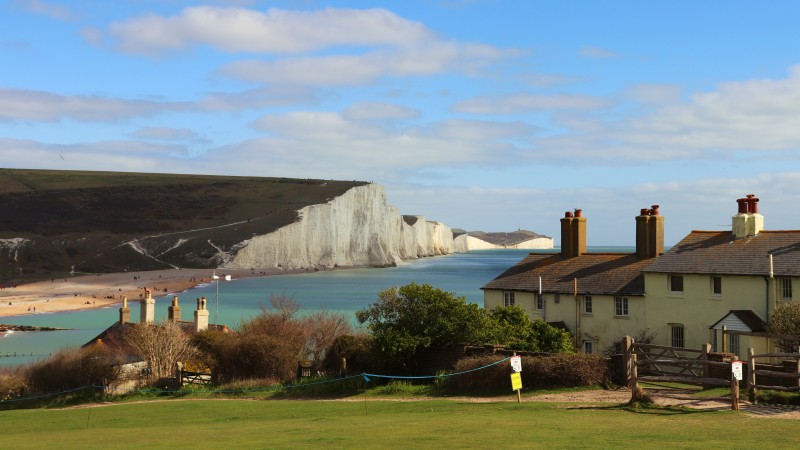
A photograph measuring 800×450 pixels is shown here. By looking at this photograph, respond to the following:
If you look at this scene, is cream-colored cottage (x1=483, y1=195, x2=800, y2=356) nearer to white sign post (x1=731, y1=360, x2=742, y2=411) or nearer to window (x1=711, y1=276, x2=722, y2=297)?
window (x1=711, y1=276, x2=722, y2=297)

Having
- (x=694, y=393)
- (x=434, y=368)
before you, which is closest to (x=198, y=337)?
(x=434, y=368)

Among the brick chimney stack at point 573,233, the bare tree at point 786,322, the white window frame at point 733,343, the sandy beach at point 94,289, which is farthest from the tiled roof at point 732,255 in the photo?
the sandy beach at point 94,289

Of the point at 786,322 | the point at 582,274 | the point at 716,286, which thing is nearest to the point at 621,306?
the point at 582,274

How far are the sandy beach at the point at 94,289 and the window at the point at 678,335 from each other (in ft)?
253

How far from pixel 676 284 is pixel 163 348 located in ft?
73.9

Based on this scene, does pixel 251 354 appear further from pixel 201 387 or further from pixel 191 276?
pixel 191 276

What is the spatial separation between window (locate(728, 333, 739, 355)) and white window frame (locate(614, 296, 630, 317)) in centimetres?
500

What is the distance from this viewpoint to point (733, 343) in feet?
112

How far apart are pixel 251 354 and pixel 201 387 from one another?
2.36 meters

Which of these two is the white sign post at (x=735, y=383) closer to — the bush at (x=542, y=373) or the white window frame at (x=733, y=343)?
the bush at (x=542, y=373)

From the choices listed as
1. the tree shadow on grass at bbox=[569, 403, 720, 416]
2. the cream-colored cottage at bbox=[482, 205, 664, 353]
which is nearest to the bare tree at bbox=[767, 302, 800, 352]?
the cream-colored cottage at bbox=[482, 205, 664, 353]

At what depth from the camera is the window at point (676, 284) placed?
121 feet

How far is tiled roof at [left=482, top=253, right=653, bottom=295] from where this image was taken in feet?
128

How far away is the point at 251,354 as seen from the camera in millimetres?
35250
